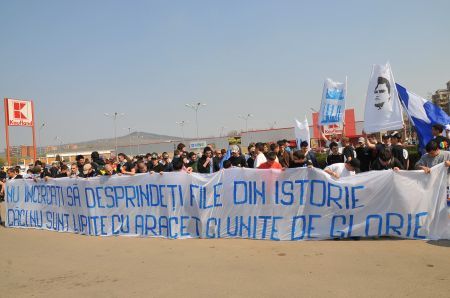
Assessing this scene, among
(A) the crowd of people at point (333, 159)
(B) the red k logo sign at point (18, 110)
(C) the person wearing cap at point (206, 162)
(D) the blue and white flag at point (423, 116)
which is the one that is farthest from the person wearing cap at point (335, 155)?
(B) the red k logo sign at point (18, 110)

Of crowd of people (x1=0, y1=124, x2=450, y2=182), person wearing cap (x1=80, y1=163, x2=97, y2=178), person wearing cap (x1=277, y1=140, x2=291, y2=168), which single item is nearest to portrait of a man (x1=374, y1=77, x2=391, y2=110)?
crowd of people (x1=0, y1=124, x2=450, y2=182)

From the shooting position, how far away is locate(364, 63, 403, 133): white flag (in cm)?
857

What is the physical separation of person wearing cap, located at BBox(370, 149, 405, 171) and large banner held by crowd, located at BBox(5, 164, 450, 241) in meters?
0.37

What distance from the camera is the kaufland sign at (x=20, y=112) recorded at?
70.7 ft

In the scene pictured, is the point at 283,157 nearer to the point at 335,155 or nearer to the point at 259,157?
the point at 259,157

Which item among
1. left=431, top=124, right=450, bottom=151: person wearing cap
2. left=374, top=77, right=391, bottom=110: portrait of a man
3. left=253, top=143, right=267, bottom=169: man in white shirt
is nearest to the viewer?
left=431, top=124, right=450, bottom=151: person wearing cap

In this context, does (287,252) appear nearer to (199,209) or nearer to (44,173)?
(199,209)

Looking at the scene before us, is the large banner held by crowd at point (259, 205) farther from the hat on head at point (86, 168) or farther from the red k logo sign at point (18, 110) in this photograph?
the red k logo sign at point (18, 110)

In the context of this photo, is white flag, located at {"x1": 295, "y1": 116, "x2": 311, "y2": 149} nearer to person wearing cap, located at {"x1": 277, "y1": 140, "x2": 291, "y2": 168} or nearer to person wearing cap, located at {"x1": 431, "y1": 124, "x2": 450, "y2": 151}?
person wearing cap, located at {"x1": 277, "y1": 140, "x2": 291, "y2": 168}

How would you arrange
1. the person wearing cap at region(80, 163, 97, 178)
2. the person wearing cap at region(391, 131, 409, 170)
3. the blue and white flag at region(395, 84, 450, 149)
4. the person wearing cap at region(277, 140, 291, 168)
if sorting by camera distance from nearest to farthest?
1. the person wearing cap at region(391, 131, 409, 170)
2. the person wearing cap at region(277, 140, 291, 168)
3. the blue and white flag at region(395, 84, 450, 149)
4. the person wearing cap at region(80, 163, 97, 178)

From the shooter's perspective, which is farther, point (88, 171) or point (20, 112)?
point (20, 112)

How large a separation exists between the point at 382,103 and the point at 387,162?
7.66ft

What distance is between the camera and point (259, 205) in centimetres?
720

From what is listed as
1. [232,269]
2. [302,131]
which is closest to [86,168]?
[232,269]
